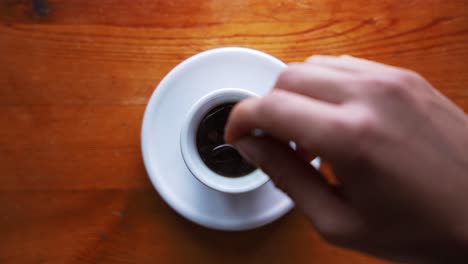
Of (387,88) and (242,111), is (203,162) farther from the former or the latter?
(387,88)

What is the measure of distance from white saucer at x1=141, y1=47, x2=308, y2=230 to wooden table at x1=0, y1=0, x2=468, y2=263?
6 centimetres

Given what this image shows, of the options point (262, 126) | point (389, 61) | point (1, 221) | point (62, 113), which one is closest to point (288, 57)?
point (389, 61)

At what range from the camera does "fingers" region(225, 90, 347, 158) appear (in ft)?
1.19

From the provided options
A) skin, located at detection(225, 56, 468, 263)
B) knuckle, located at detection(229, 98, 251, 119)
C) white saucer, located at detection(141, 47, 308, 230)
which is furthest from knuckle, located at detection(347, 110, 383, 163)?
Answer: white saucer, located at detection(141, 47, 308, 230)

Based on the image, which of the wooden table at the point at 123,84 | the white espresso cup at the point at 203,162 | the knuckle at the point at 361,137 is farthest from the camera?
the wooden table at the point at 123,84

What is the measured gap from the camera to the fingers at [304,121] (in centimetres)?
36

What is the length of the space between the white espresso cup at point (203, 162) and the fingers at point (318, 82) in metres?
0.14

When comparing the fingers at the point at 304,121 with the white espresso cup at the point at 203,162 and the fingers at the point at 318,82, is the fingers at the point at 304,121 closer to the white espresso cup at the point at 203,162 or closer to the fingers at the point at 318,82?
the fingers at the point at 318,82

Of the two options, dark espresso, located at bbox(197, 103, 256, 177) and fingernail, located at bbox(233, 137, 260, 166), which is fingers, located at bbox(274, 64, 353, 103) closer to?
fingernail, located at bbox(233, 137, 260, 166)

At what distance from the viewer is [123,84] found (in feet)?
2.12

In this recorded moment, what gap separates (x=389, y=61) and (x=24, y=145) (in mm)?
621

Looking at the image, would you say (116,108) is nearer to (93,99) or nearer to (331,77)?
(93,99)

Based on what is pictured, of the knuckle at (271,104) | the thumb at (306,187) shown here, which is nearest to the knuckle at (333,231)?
the thumb at (306,187)

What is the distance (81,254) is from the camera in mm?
639
